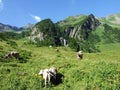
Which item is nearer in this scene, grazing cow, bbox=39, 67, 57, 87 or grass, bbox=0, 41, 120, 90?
grass, bbox=0, 41, 120, 90

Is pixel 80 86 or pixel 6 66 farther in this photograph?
pixel 6 66

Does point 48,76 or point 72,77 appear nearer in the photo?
point 48,76

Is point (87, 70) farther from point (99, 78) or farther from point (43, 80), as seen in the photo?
point (43, 80)

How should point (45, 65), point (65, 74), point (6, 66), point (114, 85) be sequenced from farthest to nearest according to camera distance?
point (45, 65), point (6, 66), point (65, 74), point (114, 85)

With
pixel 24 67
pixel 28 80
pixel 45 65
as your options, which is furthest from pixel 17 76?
pixel 45 65

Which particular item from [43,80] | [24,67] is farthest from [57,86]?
[24,67]

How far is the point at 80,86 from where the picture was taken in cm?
2258

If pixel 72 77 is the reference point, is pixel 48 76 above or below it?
above

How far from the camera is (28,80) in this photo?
23578 millimetres

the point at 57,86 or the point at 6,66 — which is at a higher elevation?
the point at 6,66

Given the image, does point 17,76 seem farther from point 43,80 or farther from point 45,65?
point 45,65

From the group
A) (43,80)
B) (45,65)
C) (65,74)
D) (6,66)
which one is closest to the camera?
(43,80)

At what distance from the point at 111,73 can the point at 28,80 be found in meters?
7.12

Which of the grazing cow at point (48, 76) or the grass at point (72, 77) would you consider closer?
the grass at point (72, 77)
